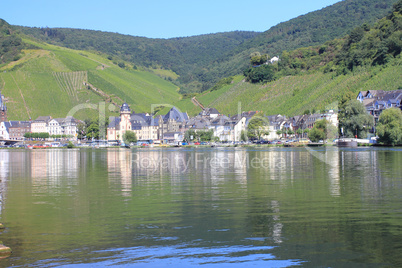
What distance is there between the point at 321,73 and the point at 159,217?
142660mm

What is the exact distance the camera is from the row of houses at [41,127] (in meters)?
191

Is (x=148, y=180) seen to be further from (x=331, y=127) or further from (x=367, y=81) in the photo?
(x=367, y=81)

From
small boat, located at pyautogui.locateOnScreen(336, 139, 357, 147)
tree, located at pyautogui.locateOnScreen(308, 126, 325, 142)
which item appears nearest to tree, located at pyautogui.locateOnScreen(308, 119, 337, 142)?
tree, located at pyautogui.locateOnScreen(308, 126, 325, 142)

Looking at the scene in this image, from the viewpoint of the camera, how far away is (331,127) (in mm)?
102562

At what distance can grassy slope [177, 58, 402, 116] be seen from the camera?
392 ft

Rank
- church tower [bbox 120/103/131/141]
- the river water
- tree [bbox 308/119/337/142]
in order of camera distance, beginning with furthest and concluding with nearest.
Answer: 1. church tower [bbox 120/103/131/141]
2. tree [bbox 308/119/337/142]
3. the river water

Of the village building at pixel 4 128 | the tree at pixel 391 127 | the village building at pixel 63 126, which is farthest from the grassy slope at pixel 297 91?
the village building at pixel 4 128

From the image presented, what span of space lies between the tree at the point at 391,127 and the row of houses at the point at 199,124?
1315 inches

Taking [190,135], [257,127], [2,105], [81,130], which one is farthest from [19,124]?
[257,127]

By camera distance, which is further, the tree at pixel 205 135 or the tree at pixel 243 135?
the tree at pixel 205 135

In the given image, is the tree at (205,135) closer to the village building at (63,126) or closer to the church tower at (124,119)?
the church tower at (124,119)

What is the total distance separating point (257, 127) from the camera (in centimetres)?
13050

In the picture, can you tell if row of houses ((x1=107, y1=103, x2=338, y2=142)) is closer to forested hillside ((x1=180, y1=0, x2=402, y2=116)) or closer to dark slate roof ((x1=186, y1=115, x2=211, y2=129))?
dark slate roof ((x1=186, y1=115, x2=211, y2=129))

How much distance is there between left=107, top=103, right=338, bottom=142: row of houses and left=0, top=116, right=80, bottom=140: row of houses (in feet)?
54.8
